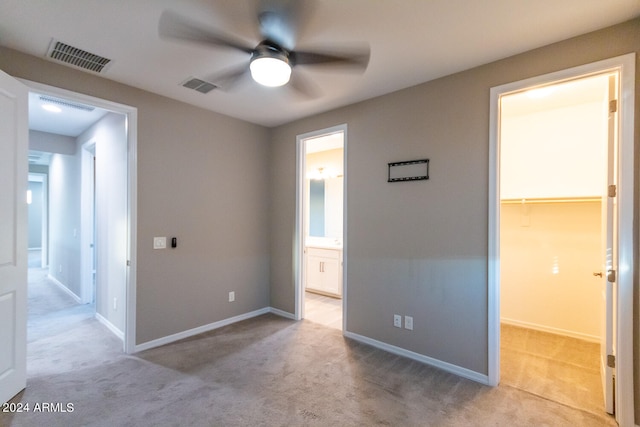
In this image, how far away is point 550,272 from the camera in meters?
3.49

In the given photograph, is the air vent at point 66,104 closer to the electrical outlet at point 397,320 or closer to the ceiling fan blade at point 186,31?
the ceiling fan blade at point 186,31

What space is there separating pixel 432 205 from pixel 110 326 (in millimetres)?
3867

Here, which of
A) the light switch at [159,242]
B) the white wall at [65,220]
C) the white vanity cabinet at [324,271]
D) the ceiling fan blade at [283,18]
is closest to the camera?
the ceiling fan blade at [283,18]

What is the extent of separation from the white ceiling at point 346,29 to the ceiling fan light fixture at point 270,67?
0.69 feet

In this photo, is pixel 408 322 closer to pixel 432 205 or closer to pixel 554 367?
pixel 432 205

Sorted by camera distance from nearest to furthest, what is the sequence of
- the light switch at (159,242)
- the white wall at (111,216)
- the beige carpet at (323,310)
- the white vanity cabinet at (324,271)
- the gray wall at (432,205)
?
the gray wall at (432,205), the light switch at (159,242), the white wall at (111,216), the beige carpet at (323,310), the white vanity cabinet at (324,271)

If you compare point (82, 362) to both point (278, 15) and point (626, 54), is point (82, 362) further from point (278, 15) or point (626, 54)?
point (626, 54)

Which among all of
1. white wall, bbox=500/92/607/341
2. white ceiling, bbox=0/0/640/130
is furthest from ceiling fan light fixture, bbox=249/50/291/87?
white wall, bbox=500/92/607/341

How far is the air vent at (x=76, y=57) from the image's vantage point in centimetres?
218

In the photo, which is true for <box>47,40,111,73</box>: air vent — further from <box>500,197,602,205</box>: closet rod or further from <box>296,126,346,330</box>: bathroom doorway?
<box>500,197,602,205</box>: closet rod

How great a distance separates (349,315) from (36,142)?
5373 millimetres

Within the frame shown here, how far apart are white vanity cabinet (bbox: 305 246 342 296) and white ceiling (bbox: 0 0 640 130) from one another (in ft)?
9.62

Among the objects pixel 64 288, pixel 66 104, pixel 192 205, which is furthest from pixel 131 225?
pixel 64 288

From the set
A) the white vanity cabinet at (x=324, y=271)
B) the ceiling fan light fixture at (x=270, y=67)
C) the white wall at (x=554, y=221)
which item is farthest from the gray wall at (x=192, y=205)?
the white wall at (x=554, y=221)
